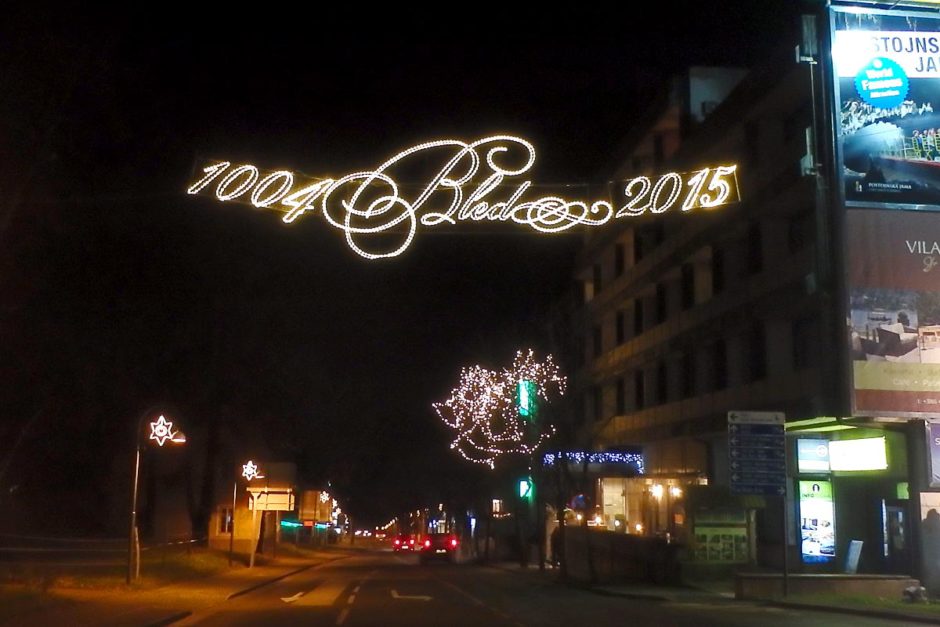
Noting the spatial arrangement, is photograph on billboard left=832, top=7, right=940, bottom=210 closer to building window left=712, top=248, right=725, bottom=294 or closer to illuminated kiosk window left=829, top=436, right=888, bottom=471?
illuminated kiosk window left=829, top=436, right=888, bottom=471

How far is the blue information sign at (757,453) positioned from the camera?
27.5 metres

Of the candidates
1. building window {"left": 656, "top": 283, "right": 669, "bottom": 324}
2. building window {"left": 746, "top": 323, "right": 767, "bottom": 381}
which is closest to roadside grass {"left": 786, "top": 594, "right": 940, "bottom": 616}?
building window {"left": 746, "top": 323, "right": 767, "bottom": 381}

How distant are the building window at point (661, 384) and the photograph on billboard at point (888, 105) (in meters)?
19.6

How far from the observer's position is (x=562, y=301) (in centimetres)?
6400

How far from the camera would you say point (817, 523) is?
121 feet

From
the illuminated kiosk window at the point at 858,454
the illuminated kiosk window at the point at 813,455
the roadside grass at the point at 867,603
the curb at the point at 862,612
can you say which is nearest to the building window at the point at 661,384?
the illuminated kiosk window at the point at 813,455

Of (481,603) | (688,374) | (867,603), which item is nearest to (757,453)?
(867,603)

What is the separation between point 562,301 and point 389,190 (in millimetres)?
45947

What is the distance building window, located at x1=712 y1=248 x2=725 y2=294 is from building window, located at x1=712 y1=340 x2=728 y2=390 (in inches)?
75.7

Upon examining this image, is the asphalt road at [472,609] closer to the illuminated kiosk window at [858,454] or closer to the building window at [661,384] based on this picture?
the illuminated kiosk window at [858,454]

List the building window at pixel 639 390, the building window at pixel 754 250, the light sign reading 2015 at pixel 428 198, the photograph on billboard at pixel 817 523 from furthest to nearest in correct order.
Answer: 1. the building window at pixel 639 390
2. the building window at pixel 754 250
3. the photograph on billboard at pixel 817 523
4. the light sign reading 2015 at pixel 428 198

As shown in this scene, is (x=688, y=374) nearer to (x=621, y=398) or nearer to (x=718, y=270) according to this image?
(x=718, y=270)

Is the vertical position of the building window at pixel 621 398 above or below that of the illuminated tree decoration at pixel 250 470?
above

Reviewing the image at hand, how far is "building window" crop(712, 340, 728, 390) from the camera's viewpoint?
4075 cm
